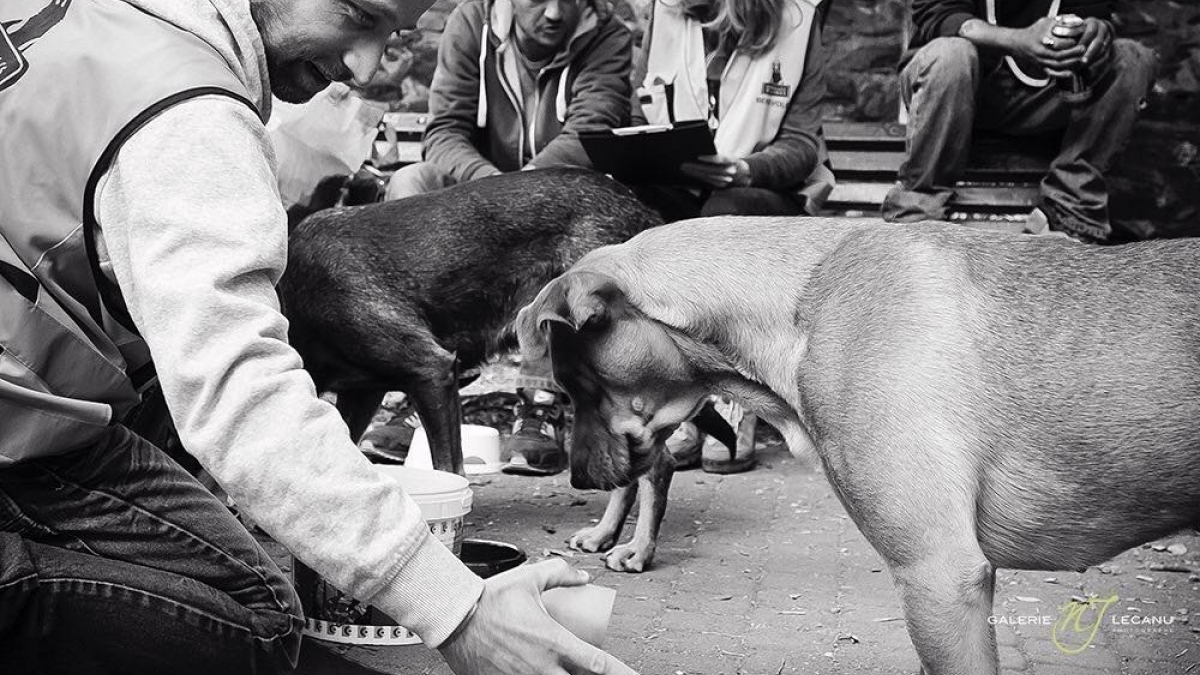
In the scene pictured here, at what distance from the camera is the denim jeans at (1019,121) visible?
588 cm

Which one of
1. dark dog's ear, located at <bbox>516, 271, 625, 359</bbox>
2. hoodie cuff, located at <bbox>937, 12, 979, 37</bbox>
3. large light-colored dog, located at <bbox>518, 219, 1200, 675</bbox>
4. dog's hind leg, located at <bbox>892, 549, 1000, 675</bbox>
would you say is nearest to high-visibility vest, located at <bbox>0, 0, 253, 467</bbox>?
dark dog's ear, located at <bbox>516, 271, 625, 359</bbox>

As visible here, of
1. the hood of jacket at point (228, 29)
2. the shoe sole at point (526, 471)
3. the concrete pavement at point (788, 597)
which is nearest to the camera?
the hood of jacket at point (228, 29)

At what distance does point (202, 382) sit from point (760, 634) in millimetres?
2325

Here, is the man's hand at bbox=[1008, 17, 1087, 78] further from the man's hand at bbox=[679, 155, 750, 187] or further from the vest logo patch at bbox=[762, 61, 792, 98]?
the man's hand at bbox=[679, 155, 750, 187]

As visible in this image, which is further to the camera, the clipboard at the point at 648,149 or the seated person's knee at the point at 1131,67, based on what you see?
the seated person's knee at the point at 1131,67

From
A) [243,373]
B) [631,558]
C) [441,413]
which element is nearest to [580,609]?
[243,373]

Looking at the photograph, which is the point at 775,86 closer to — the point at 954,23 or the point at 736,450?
the point at 954,23

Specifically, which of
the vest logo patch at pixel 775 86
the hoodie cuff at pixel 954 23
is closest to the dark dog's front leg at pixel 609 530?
the vest logo patch at pixel 775 86

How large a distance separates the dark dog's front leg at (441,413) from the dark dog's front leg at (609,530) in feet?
1.76

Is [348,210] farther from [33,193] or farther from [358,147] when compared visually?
[33,193]

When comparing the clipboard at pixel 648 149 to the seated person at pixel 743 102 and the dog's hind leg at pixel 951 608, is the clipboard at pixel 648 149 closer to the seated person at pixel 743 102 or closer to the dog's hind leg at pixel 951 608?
the seated person at pixel 743 102

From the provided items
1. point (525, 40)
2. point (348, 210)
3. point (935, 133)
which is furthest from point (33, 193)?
point (935, 133)

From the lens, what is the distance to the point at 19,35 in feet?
6.68

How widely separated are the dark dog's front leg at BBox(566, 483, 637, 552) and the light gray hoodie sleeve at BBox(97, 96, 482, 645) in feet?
8.86
